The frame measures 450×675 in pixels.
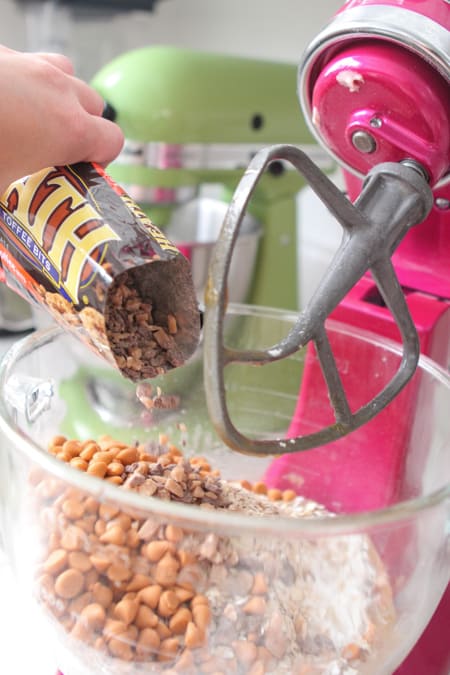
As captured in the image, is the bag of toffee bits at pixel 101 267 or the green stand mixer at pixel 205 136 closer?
the bag of toffee bits at pixel 101 267

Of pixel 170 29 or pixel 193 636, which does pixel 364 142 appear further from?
pixel 170 29

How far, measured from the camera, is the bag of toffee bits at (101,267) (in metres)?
0.36

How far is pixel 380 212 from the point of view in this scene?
1.19ft

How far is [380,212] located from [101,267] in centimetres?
Answer: 14

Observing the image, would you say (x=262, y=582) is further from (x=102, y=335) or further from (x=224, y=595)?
(x=102, y=335)

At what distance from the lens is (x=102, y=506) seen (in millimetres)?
347

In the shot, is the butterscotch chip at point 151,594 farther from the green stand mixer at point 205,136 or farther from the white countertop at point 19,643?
the green stand mixer at point 205,136

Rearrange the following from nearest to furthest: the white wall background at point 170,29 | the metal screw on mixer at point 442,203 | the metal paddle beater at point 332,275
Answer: the metal paddle beater at point 332,275 → the metal screw on mixer at point 442,203 → the white wall background at point 170,29

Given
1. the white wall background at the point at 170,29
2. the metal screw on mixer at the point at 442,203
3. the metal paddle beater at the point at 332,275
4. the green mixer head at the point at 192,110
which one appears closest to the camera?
the metal paddle beater at the point at 332,275

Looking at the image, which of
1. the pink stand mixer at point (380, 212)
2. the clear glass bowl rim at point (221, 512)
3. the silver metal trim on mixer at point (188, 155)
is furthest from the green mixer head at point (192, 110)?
the clear glass bowl rim at point (221, 512)

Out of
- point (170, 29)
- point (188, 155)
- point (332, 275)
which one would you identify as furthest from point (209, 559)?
point (170, 29)

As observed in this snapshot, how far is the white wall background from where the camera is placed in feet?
3.61

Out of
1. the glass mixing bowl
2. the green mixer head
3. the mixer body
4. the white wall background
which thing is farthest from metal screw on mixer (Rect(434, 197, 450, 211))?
the white wall background

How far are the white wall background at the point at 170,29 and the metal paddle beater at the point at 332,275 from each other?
0.78 metres
